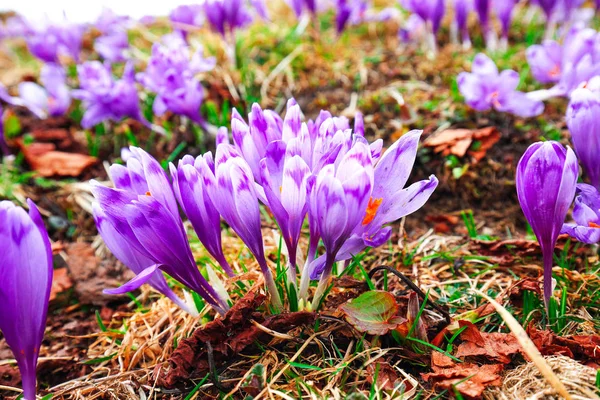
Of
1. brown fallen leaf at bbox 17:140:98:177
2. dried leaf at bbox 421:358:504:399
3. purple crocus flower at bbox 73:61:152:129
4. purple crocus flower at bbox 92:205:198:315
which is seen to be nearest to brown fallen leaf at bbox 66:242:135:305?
brown fallen leaf at bbox 17:140:98:177

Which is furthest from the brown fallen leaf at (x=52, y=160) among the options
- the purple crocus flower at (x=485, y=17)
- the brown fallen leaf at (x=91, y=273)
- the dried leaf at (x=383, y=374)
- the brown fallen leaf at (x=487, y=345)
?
the purple crocus flower at (x=485, y=17)

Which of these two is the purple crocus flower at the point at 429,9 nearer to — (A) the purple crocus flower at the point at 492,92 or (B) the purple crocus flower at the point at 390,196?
(A) the purple crocus flower at the point at 492,92

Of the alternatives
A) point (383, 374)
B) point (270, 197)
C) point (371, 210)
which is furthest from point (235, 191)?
point (383, 374)

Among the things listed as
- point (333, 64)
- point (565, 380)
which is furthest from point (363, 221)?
point (333, 64)

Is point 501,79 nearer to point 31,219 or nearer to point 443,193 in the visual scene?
point 443,193

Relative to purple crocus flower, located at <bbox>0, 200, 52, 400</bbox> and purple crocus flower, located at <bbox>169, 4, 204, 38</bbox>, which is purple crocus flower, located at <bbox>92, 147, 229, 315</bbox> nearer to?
purple crocus flower, located at <bbox>0, 200, 52, 400</bbox>
